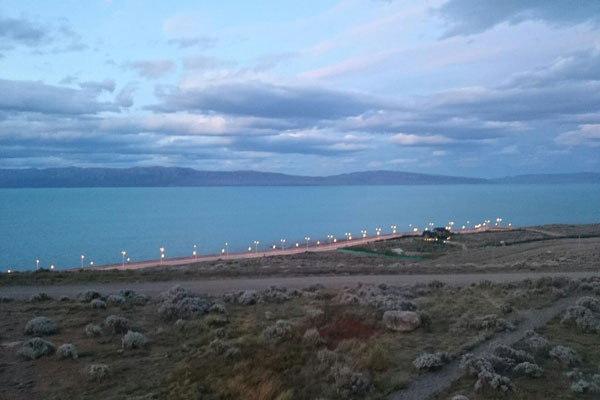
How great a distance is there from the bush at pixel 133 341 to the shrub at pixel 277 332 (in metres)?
2.67

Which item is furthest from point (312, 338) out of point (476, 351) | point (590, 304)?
point (590, 304)

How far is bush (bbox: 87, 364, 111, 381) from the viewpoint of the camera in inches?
344

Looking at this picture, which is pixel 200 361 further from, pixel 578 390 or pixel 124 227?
pixel 124 227

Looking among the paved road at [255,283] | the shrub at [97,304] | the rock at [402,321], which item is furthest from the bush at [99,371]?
the paved road at [255,283]

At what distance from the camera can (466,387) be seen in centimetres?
861

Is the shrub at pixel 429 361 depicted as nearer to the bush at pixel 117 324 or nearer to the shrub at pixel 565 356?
the shrub at pixel 565 356

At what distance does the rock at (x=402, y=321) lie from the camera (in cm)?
1230

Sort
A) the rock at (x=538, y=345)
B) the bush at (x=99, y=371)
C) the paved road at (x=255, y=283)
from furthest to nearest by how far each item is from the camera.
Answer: the paved road at (x=255, y=283)
the rock at (x=538, y=345)
the bush at (x=99, y=371)

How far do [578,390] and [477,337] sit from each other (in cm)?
315

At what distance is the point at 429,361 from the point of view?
9.50 m

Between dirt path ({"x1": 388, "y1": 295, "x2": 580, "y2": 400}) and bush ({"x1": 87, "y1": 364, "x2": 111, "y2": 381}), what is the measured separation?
16.7ft

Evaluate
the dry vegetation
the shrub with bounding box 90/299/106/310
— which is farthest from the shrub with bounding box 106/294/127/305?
the shrub with bounding box 90/299/106/310

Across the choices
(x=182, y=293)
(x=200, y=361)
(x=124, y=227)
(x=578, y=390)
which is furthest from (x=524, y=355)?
(x=124, y=227)

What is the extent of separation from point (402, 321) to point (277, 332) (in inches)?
131
